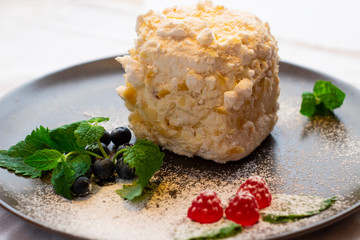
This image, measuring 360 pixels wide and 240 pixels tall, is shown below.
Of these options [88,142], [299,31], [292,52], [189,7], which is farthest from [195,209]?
[299,31]

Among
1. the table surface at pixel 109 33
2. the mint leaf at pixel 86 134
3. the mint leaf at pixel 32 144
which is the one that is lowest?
the table surface at pixel 109 33

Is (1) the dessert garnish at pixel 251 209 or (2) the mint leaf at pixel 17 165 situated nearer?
(1) the dessert garnish at pixel 251 209

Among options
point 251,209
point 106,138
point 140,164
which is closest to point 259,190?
point 251,209

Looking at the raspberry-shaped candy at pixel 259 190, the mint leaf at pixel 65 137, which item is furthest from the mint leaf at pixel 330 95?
the mint leaf at pixel 65 137

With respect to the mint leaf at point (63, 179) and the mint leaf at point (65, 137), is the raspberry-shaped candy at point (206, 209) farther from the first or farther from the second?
the mint leaf at point (65, 137)

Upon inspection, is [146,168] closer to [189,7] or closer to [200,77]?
[200,77]

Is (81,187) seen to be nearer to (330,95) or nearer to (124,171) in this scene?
(124,171)

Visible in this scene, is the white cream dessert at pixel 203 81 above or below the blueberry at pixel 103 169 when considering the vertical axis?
above
